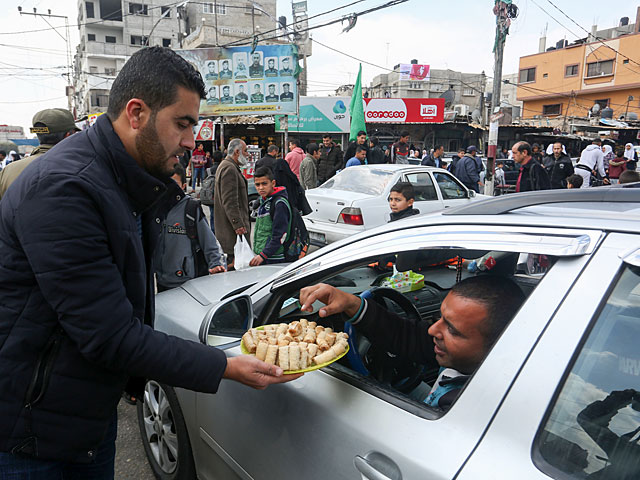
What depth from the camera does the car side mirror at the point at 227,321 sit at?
1.93 meters

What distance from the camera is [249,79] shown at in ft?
46.5

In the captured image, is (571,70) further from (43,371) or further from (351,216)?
(43,371)

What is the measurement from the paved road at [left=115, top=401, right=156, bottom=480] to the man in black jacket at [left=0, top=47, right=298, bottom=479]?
1.50 m

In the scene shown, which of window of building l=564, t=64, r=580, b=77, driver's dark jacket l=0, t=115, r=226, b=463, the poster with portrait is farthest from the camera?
window of building l=564, t=64, r=580, b=77

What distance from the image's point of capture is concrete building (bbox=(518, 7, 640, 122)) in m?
37.6

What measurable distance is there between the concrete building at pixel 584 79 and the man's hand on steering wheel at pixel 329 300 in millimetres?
36968

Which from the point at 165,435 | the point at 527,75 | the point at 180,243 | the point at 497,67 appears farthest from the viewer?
the point at 527,75

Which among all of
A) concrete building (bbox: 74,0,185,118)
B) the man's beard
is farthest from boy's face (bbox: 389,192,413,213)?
concrete building (bbox: 74,0,185,118)

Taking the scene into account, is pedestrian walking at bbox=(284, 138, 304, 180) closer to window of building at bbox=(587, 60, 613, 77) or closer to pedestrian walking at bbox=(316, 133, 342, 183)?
pedestrian walking at bbox=(316, 133, 342, 183)

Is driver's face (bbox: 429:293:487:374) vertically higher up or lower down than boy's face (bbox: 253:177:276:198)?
lower down

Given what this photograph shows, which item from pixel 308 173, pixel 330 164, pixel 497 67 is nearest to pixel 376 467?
pixel 308 173

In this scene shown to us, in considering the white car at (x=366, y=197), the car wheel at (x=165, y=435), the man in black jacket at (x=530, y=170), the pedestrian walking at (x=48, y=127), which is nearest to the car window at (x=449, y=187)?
the white car at (x=366, y=197)

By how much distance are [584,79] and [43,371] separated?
49.3 m

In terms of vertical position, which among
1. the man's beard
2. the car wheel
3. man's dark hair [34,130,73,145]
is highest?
man's dark hair [34,130,73,145]
